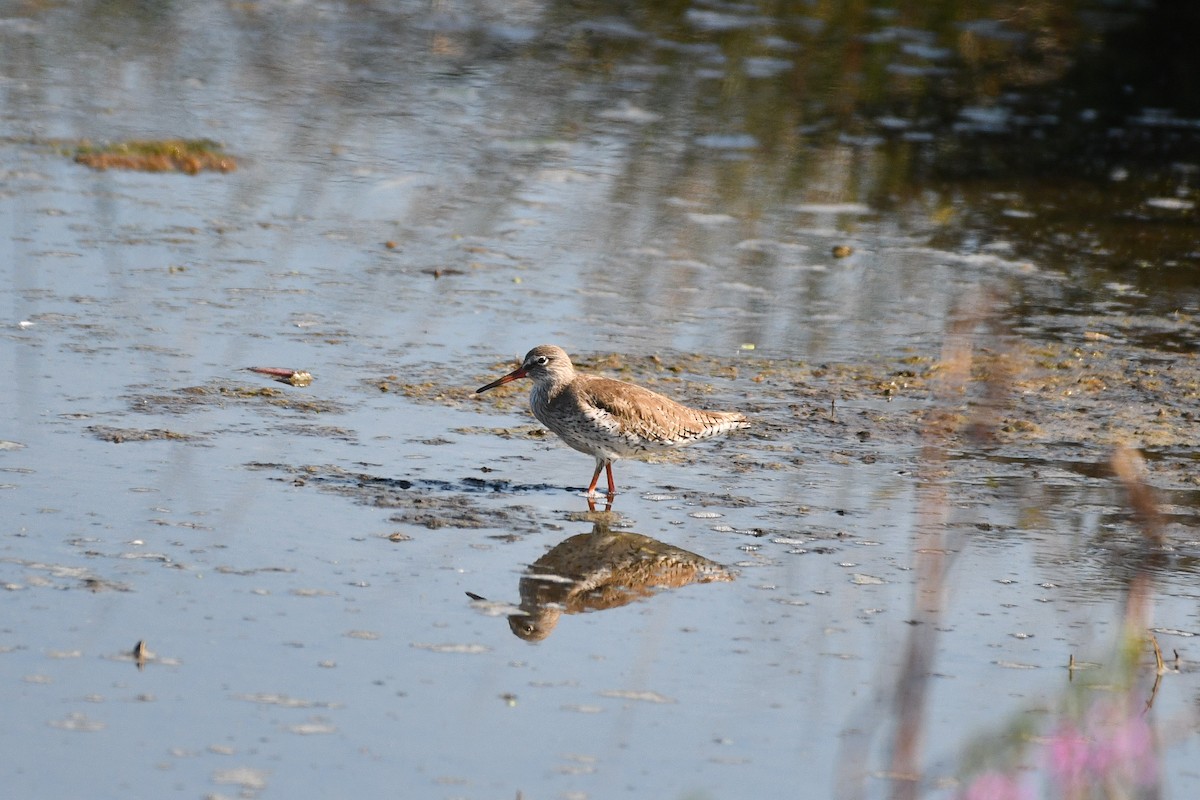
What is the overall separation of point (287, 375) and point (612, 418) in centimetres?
196

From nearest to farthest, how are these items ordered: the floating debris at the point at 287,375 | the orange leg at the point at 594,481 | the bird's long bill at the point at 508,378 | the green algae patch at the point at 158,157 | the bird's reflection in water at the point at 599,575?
the bird's reflection in water at the point at 599,575 → the orange leg at the point at 594,481 → the bird's long bill at the point at 508,378 → the floating debris at the point at 287,375 → the green algae patch at the point at 158,157

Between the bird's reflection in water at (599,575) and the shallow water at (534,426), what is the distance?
8 centimetres

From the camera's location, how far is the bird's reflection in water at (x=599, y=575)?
6.54 meters

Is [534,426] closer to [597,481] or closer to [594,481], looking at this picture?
[597,481]

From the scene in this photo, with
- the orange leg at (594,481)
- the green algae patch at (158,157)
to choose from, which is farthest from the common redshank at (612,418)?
the green algae patch at (158,157)

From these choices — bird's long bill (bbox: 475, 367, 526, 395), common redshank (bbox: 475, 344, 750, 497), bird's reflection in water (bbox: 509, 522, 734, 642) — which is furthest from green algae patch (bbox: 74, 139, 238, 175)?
bird's reflection in water (bbox: 509, 522, 734, 642)

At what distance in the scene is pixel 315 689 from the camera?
5.59 metres

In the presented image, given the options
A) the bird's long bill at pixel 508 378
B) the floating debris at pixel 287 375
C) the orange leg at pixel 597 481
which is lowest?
the orange leg at pixel 597 481

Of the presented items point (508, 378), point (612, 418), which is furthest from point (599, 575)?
point (508, 378)

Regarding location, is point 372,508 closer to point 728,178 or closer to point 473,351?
point 473,351

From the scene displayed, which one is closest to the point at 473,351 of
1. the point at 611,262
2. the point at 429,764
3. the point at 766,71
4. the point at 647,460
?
the point at 647,460

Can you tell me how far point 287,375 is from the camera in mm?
9039

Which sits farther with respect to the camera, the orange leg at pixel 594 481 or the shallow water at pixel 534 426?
the orange leg at pixel 594 481

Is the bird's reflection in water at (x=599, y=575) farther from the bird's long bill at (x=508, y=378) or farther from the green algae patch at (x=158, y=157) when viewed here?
the green algae patch at (x=158, y=157)
